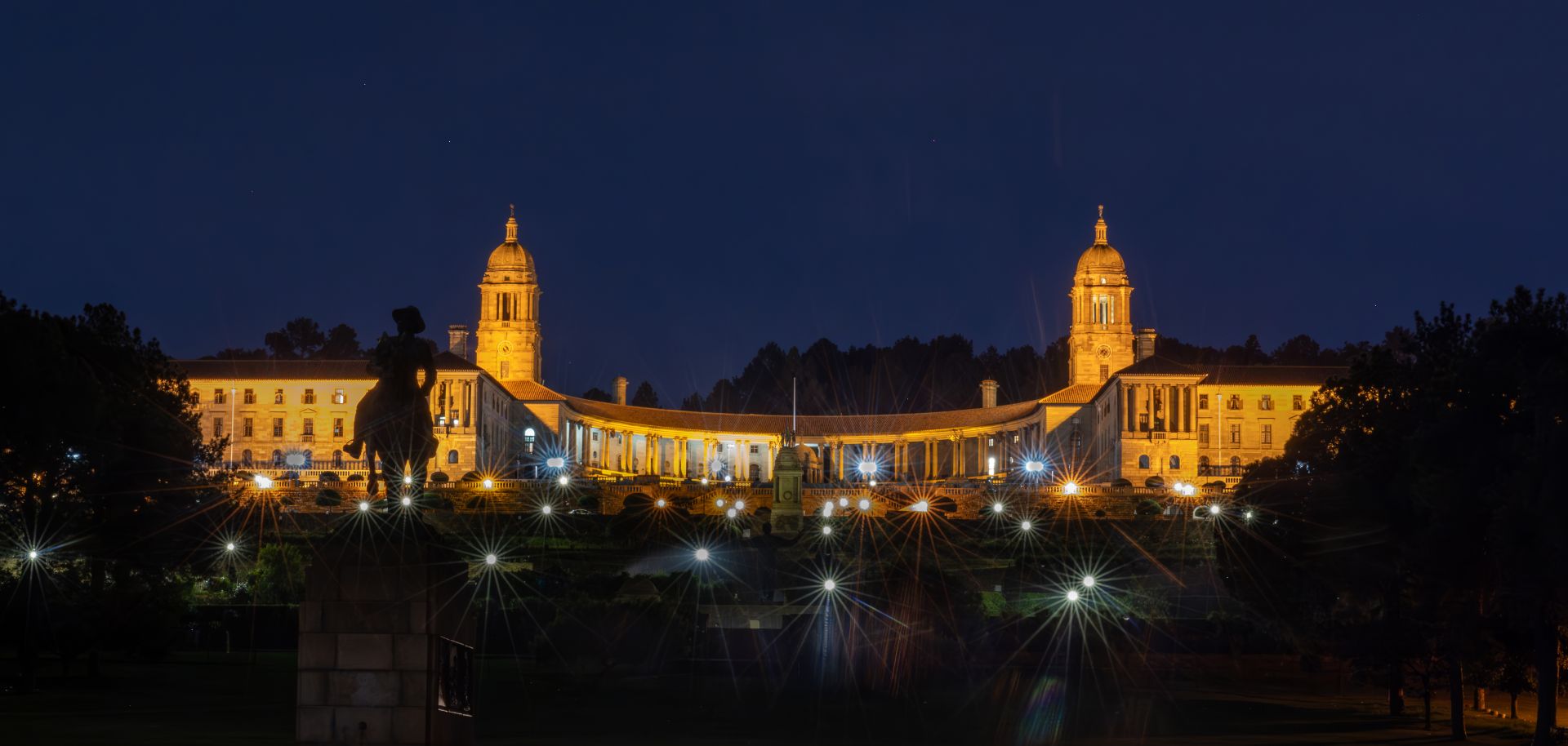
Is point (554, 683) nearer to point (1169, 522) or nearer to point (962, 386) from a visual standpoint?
point (1169, 522)

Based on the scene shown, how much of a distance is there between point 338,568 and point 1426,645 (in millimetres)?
28191

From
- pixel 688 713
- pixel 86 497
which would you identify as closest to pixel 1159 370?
pixel 86 497

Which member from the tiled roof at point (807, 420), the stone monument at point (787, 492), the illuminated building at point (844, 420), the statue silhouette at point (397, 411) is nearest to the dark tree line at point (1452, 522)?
the statue silhouette at point (397, 411)

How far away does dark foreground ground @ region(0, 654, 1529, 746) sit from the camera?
34.2m

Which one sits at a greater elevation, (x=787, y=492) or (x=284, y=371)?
(x=284, y=371)

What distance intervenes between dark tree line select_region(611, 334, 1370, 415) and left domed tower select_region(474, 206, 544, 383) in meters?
43.2

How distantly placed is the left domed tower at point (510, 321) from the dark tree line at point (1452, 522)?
3689 inches

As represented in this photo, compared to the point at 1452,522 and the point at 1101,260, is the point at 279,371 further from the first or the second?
the point at 1452,522

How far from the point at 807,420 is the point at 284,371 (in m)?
43.5

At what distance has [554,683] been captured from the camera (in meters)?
46.6

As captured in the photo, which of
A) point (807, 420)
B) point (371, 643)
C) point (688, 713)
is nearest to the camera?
point (371, 643)

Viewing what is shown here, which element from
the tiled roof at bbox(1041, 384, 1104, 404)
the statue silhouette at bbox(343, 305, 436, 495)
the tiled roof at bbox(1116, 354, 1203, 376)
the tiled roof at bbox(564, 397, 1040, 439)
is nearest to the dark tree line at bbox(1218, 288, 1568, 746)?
the statue silhouette at bbox(343, 305, 436, 495)

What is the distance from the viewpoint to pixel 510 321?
14088cm

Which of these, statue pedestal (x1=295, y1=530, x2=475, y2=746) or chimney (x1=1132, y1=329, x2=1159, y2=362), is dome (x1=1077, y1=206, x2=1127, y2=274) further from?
statue pedestal (x1=295, y1=530, x2=475, y2=746)
